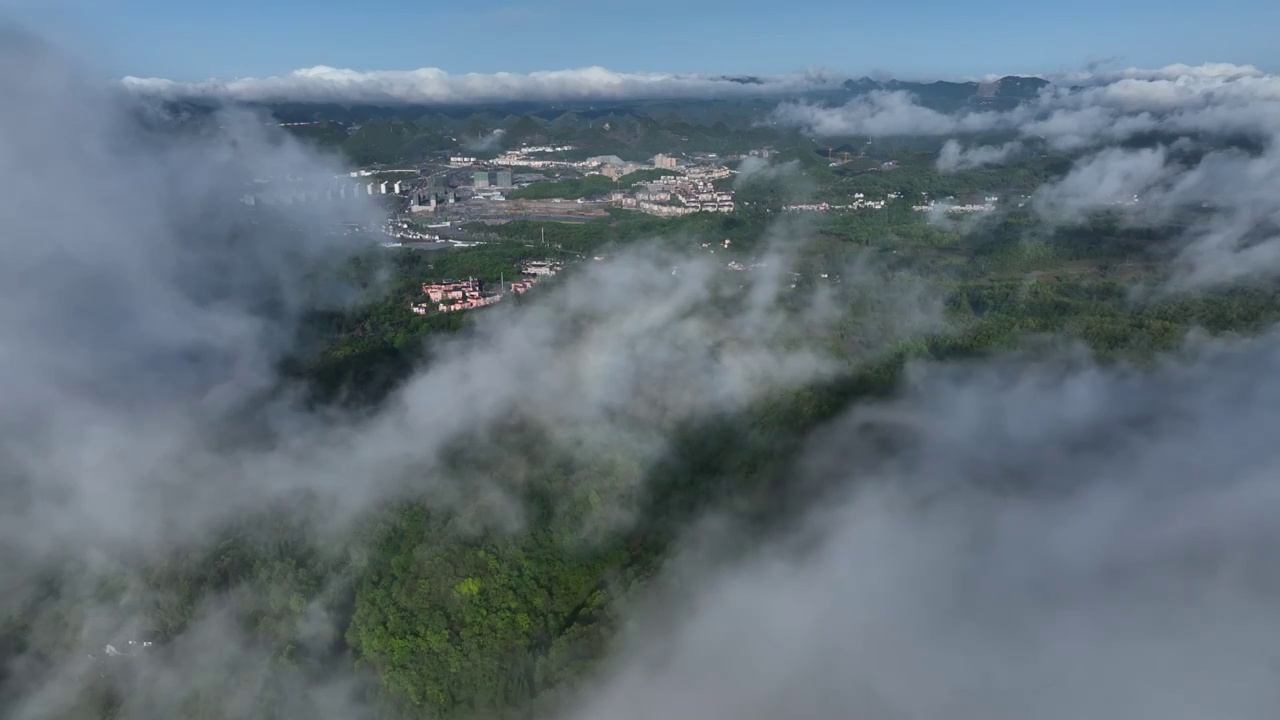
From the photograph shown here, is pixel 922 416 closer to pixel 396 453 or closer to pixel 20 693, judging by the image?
pixel 396 453

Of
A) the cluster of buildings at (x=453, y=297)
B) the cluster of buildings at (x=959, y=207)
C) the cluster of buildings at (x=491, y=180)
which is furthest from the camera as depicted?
the cluster of buildings at (x=491, y=180)

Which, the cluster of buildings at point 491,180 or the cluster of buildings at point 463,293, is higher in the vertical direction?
the cluster of buildings at point 491,180

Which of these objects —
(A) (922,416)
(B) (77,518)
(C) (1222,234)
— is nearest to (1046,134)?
(C) (1222,234)

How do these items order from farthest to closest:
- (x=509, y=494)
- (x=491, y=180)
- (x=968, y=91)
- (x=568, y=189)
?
(x=968, y=91) < (x=491, y=180) < (x=568, y=189) < (x=509, y=494)

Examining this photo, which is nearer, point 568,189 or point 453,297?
point 453,297

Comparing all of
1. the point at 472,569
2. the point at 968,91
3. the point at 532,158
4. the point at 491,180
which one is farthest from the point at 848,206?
the point at 968,91

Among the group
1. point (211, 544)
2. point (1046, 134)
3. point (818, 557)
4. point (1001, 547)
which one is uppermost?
point (1046, 134)

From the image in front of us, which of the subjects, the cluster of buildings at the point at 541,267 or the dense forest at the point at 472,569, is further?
the cluster of buildings at the point at 541,267

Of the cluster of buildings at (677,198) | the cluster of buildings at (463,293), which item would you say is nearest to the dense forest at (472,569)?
the cluster of buildings at (463,293)

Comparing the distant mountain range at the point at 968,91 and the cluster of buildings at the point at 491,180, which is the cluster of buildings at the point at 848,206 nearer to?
the cluster of buildings at the point at 491,180

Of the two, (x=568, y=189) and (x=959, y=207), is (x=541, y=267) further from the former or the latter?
(x=959, y=207)

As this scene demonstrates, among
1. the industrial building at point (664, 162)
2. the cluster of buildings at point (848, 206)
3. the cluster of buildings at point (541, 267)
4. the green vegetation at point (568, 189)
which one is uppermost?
the industrial building at point (664, 162)
